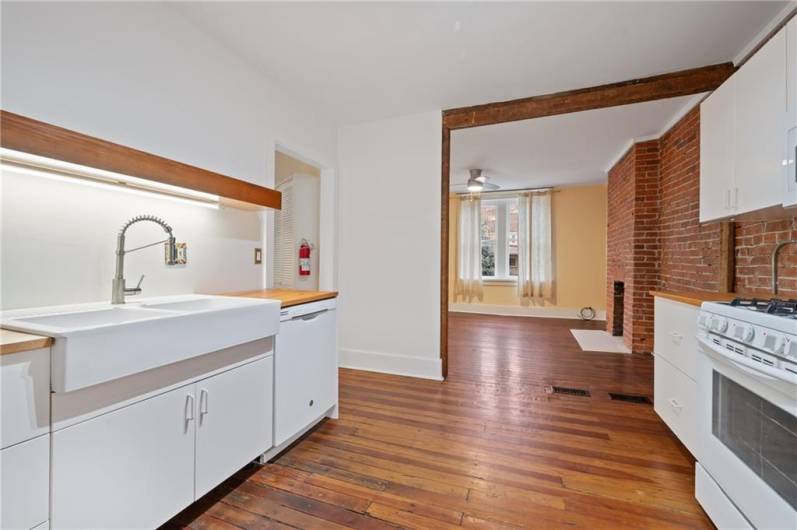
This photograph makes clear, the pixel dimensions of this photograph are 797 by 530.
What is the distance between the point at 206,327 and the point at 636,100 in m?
3.43

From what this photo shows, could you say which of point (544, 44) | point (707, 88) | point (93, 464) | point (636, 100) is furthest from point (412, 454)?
point (707, 88)

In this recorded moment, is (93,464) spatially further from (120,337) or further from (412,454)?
(412,454)

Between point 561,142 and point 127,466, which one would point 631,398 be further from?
point 127,466

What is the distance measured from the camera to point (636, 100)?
2744 mm

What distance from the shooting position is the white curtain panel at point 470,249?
7.43 meters

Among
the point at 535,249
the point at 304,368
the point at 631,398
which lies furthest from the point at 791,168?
the point at 535,249

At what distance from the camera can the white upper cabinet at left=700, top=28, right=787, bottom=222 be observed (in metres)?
1.60

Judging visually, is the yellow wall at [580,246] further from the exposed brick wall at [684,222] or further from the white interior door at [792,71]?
the white interior door at [792,71]

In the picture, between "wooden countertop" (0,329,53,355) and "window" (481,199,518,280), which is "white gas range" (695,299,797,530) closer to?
"wooden countertop" (0,329,53,355)

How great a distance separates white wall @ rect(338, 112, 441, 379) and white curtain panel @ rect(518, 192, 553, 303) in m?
4.40

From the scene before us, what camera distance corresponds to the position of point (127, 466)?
3.95 ft

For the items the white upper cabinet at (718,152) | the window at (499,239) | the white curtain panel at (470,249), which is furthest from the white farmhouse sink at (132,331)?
the window at (499,239)

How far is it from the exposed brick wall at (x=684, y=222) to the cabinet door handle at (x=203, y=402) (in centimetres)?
365

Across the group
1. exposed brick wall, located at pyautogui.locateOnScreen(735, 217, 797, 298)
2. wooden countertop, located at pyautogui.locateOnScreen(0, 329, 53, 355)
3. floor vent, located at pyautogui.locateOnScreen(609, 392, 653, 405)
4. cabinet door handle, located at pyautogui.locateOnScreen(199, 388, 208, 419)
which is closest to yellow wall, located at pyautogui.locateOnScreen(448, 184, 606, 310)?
floor vent, located at pyautogui.locateOnScreen(609, 392, 653, 405)
